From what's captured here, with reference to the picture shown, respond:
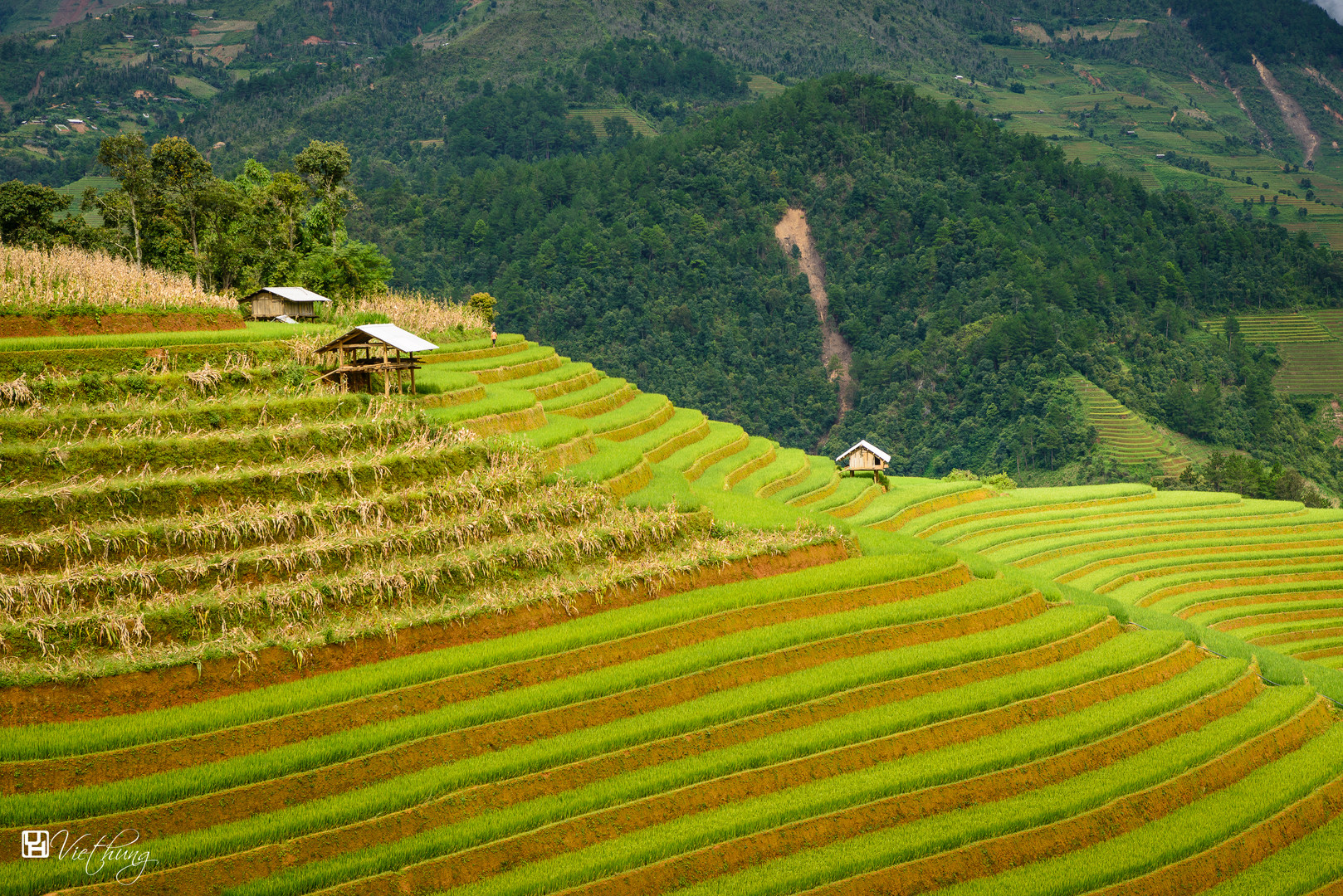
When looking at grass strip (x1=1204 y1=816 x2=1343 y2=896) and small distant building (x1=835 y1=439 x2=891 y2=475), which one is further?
small distant building (x1=835 y1=439 x2=891 y2=475)

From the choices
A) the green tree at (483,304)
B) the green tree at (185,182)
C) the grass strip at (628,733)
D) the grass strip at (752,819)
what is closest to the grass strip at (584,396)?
the green tree at (483,304)

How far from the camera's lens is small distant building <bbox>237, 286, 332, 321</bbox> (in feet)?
82.2

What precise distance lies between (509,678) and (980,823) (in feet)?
20.7

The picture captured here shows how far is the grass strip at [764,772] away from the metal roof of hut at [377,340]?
29.3ft

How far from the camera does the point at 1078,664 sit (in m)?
17.8

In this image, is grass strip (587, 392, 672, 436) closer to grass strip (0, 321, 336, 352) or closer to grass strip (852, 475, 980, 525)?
grass strip (852, 475, 980, 525)

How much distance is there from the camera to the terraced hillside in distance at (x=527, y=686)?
1198 centimetres

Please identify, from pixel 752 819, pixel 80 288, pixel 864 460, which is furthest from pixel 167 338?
pixel 864 460

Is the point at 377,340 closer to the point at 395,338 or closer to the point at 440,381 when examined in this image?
the point at 395,338

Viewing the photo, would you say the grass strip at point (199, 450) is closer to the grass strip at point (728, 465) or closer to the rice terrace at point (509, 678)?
the rice terrace at point (509, 678)

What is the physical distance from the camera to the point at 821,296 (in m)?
106

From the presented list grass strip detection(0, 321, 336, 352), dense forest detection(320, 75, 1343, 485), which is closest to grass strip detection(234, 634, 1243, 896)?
grass strip detection(0, 321, 336, 352)

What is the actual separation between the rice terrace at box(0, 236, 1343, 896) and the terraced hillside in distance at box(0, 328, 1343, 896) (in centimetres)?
5

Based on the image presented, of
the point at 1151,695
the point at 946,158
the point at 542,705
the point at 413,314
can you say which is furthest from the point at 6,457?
the point at 946,158
